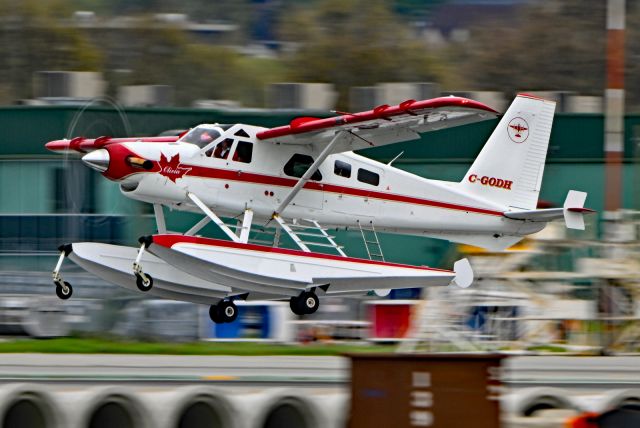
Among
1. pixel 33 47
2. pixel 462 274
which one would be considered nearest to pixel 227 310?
pixel 462 274

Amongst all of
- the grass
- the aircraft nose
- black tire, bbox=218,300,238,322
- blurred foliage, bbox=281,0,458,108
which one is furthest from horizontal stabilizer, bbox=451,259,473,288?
blurred foliage, bbox=281,0,458,108

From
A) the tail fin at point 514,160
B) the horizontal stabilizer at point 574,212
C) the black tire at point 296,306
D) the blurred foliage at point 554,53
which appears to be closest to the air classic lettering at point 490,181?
the tail fin at point 514,160

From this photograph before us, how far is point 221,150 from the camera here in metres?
18.4

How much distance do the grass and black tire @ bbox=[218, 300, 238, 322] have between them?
49.6 inches

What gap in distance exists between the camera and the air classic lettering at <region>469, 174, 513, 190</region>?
2027 centimetres

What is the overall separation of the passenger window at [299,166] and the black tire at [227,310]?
7.05ft

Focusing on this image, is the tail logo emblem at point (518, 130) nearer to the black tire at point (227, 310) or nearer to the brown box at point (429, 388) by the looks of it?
the black tire at point (227, 310)

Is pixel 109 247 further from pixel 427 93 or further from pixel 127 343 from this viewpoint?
pixel 427 93

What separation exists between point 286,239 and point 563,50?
33.5m

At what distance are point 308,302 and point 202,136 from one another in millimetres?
2911

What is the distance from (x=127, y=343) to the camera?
21422 mm

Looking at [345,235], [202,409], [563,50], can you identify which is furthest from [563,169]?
[563,50]

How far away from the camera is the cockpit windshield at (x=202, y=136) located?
Result: 1836 cm

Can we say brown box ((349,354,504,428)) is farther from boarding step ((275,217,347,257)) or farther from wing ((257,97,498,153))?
boarding step ((275,217,347,257))
